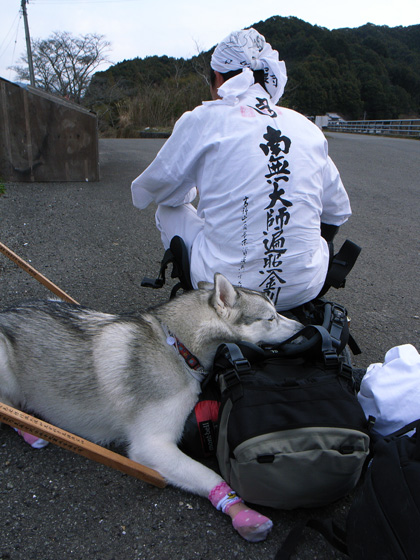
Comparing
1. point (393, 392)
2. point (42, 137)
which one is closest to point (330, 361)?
point (393, 392)

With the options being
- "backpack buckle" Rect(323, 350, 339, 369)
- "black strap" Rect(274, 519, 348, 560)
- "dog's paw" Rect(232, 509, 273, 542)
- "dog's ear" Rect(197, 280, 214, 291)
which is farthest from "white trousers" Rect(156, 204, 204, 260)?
"black strap" Rect(274, 519, 348, 560)

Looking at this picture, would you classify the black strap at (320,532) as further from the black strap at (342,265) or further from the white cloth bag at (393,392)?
the black strap at (342,265)

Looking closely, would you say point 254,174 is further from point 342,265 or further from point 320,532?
point 320,532

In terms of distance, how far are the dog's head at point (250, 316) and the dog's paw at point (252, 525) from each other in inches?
38.1

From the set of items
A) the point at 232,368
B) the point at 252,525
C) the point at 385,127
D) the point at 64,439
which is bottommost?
the point at 252,525

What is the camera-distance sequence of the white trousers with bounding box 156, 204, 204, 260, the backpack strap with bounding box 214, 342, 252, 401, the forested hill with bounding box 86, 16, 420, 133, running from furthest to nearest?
the forested hill with bounding box 86, 16, 420, 133, the white trousers with bounding box 156, 204, 204, 260, the backpack strap with bounding box 214, 342, 252, 401

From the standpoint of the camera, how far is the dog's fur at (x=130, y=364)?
231 centimetres

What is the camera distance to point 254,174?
8.96 ft

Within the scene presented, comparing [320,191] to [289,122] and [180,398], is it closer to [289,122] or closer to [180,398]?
[289,122]

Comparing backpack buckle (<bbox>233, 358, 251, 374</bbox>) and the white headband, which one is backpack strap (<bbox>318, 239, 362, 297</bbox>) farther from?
backpack buckle (<bbox>233, 358, 251, 374</bbox>)

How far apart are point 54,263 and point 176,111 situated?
17584mm

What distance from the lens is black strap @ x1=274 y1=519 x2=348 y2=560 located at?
5.85 ft

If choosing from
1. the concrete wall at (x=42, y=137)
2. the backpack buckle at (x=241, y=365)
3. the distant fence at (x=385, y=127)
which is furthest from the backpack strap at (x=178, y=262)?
the distant fence at (x=385, y=127)

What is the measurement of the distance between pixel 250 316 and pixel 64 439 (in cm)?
125
